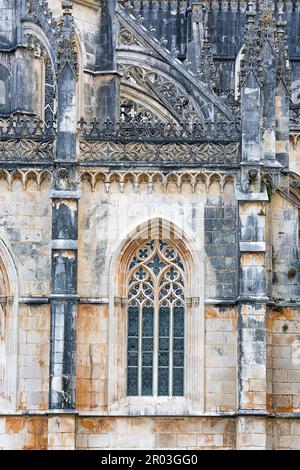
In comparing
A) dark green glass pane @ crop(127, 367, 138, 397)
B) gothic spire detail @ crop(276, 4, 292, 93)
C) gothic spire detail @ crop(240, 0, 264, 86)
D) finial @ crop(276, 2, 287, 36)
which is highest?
finial @ crop(276, 2, 287, 36)

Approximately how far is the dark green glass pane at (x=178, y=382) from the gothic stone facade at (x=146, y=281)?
37 millimetres

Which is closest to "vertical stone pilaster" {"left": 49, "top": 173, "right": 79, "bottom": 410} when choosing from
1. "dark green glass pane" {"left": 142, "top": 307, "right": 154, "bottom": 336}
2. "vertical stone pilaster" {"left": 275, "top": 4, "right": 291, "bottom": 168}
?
"dark green glass pane" {"left": 142, "top": 307, "right": 154, "bottom": 336}

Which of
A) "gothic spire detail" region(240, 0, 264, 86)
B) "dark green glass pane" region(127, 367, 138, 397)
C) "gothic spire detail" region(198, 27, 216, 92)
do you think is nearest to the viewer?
"dark green glass pane" region(127, 367, 138, 397)

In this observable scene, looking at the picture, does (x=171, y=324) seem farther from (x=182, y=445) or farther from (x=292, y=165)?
(x=292, y=165)

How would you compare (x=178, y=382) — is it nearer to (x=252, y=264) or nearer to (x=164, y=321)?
(x=164, y=321)

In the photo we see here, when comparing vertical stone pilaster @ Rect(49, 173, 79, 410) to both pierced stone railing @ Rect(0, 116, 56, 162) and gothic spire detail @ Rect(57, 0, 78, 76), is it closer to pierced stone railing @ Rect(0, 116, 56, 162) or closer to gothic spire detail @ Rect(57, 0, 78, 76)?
pierced stone railing @ Rect(0, 116, 56, 162)

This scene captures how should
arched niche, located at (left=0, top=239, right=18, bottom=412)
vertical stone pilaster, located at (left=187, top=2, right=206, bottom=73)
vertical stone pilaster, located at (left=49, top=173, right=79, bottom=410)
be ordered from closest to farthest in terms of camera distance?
vertical stone pilaster, located at (left=49, top=173, right=79, bottom=410), arched niche, located at (left=0, top=239, right=18, bottom=412), vertical stone pilaster, located at (left=187, top=2, right=206, bottom=73)

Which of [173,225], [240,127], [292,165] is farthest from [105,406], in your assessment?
[292,165]

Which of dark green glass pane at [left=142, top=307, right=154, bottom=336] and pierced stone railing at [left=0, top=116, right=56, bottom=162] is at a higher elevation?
pierced stone railing at [left=0, top=116, right=56, bottom=162]

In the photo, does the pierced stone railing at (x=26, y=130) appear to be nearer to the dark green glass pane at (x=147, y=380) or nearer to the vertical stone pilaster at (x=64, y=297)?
the vertical stone pilaster at (x=64, y=297)

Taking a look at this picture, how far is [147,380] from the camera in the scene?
167 feet

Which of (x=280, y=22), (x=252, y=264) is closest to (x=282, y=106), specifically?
(x=280, y=22)

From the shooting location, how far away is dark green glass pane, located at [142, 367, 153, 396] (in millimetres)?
50688

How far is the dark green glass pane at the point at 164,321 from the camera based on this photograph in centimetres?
5094
